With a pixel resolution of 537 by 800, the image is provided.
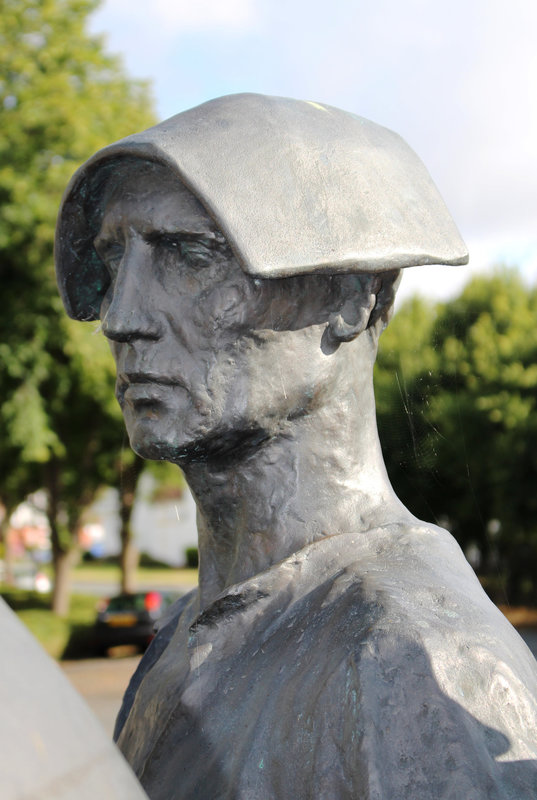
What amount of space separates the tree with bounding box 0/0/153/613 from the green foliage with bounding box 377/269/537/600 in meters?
5.68

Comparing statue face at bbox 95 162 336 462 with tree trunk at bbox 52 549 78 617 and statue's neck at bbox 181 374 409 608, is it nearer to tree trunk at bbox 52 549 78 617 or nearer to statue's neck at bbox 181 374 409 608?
statue's neck at bbox 181 374 409 608

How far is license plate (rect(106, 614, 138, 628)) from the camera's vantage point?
2145 cm

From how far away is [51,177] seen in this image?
53.3 ft

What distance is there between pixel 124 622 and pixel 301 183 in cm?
2044

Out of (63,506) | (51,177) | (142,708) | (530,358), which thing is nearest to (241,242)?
(142,708)

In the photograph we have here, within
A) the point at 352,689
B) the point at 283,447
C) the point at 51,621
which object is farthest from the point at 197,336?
the point at 51,621

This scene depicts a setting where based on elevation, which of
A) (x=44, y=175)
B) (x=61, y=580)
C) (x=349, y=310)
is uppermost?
(x=44, y=175)

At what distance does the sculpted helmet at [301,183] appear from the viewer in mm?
1857

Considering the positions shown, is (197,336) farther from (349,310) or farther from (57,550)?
(57,550)

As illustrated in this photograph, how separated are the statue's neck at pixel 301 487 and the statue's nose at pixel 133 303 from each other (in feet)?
1.04

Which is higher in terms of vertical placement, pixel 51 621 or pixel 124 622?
pixel 51 621

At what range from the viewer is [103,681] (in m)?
16.7


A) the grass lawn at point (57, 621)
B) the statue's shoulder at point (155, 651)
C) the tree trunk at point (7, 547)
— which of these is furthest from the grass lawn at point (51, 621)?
the statue's shoulder at point (155, 651)

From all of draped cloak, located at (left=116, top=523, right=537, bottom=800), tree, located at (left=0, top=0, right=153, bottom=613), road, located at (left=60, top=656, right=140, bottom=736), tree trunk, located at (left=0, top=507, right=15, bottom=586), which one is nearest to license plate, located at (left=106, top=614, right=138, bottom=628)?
road, located at (left=60, top=656, right=140, bottom=736)
